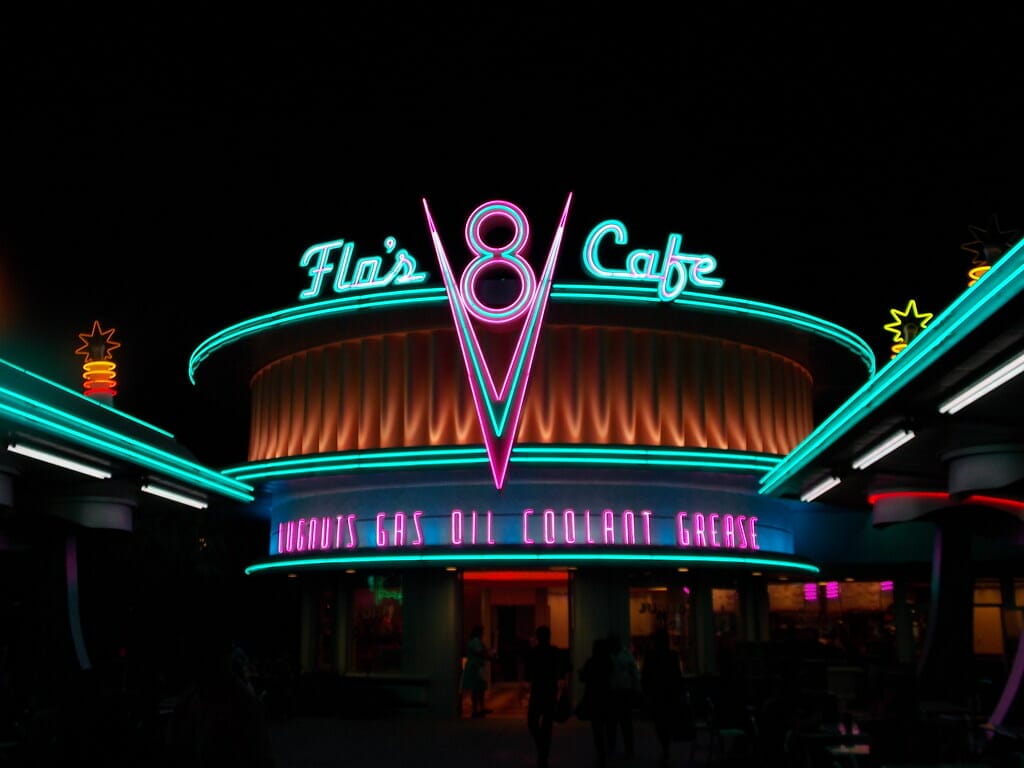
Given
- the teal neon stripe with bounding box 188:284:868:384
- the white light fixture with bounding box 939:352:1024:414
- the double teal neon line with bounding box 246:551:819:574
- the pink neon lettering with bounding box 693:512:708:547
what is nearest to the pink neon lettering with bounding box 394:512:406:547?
the double teal neon line with bounding box 246:551:819:574

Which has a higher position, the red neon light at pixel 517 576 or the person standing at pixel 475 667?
the red neon light at pixel 517 576

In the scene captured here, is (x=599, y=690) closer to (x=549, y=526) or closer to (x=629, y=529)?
(x=549, y=526)

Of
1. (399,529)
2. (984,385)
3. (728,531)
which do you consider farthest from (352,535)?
(984,385)

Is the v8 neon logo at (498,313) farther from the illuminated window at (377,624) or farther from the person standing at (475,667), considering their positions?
the illuminated window at (377,624)

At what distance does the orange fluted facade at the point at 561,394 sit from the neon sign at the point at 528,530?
163 centimetres

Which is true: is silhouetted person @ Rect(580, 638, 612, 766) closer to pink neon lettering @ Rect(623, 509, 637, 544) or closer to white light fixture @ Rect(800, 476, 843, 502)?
white light fixture @ Rect(800, 476, 843, 502)

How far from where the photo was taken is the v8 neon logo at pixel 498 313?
2394 centimetres

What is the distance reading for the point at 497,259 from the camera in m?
26.0

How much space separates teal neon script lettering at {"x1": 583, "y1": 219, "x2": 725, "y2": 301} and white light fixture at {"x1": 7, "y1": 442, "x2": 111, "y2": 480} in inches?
447

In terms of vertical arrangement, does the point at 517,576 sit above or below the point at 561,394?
below

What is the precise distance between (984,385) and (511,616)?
23.9 metres

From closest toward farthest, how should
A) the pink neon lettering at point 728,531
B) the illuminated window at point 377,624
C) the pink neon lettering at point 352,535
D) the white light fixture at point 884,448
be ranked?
the white light fixture at point 884,448 → the pink neon lettering at point 352,535 → the pink neon lettering at point 728,531 → the illuminated window at point 377,624

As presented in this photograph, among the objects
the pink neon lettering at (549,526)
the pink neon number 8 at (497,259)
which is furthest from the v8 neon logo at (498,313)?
the pink neon lettering at (549,526)

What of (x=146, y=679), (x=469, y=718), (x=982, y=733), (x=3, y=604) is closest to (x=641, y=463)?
(x=469, y=718)
